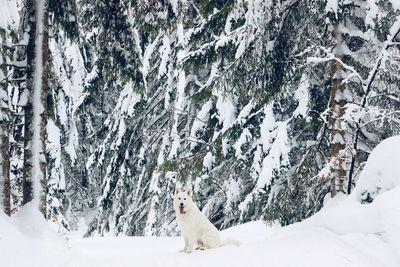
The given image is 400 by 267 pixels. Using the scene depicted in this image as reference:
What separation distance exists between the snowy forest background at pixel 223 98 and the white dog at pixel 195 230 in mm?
2183

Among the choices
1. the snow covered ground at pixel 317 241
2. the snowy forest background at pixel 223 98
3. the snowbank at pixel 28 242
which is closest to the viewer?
the snowbank at pixel 28 242

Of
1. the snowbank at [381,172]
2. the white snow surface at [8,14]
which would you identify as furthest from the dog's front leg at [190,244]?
the white snow surface at [8,14]

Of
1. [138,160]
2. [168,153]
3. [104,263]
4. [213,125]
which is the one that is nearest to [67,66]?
[138,160]

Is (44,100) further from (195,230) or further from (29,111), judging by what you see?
(195,230)

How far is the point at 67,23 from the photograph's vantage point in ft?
29.6

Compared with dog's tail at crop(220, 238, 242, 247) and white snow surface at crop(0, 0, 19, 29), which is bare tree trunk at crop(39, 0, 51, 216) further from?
dog's tail at crop(220, 238, 242, 247)

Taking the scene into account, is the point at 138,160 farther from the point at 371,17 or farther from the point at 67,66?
the point at 371,17

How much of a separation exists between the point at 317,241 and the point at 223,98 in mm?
5088

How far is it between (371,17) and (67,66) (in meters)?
16.0

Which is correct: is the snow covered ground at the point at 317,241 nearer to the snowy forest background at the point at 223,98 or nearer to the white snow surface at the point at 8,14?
the snowy forest background at the point at 223,98

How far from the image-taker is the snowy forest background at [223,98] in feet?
28.0

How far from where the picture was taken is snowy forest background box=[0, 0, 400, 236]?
28.0 ft

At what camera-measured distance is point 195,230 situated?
9305 mm

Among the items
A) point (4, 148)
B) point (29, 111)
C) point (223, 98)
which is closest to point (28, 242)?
point (4, 148)
